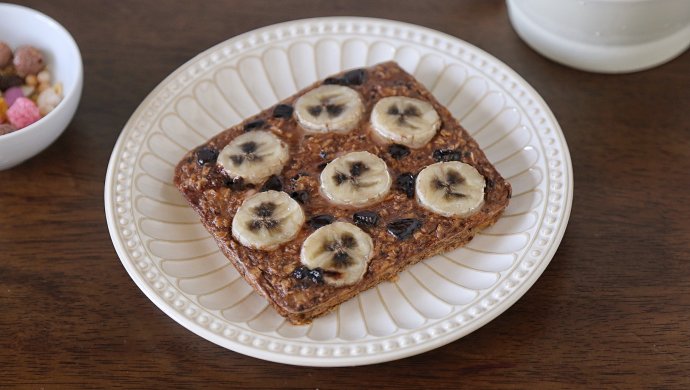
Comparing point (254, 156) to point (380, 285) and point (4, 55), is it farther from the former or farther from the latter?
point (4, 55)

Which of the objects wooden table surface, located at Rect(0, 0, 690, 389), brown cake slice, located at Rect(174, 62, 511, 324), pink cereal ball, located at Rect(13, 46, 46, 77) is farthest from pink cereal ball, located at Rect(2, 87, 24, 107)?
brown cake slice, located at Rect(174, 62, 511, 324)

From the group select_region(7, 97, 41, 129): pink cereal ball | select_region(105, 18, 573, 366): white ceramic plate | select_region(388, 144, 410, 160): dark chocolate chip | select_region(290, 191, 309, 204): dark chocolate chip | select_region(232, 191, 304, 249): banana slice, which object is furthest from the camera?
select_region(7, 97, 41, 129): pink cereal ball

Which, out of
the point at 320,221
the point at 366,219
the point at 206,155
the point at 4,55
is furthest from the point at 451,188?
the point at 4,55

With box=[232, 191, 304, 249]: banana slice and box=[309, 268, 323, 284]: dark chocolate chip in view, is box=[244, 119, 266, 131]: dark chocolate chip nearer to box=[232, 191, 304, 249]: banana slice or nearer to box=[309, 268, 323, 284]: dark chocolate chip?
box=[232, 191, 304, 249]: banana slice

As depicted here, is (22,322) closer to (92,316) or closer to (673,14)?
(92,316)

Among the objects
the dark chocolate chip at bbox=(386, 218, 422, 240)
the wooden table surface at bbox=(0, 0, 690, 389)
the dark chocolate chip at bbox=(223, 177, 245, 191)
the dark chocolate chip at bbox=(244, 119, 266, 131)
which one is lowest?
the wooden table surface at bbox=(0, 0, 690, 389)
